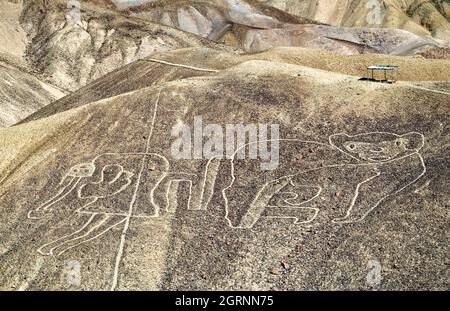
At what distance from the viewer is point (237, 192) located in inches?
1132

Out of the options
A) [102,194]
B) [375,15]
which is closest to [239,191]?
[102,194]

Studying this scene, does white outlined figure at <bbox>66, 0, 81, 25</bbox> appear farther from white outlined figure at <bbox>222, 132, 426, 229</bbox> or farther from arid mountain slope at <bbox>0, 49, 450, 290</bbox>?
white outlined figure at <bbox>222, 132, 426, 229</bbox>

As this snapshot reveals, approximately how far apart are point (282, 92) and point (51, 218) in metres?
17.4

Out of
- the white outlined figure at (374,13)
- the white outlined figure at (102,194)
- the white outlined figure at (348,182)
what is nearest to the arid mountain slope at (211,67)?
the white outlined figure at (102,194)

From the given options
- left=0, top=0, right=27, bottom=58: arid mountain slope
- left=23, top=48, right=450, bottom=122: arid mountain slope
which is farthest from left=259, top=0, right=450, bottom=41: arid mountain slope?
left=23, top=48, right=450, bottom=122: arid mountain slope

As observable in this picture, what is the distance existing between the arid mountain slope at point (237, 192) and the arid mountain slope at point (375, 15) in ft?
511

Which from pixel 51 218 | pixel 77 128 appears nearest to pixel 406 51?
pixel 77 128

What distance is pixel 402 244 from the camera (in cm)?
2264

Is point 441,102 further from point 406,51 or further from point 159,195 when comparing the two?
point 406,51

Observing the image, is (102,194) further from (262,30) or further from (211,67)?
(262,30)

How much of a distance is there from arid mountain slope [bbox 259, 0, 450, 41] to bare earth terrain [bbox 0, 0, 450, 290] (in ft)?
509

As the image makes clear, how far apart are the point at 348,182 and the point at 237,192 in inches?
225

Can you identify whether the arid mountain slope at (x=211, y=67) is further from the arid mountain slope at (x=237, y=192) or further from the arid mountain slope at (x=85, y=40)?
the arid mountain slope at (x=85, y=40)

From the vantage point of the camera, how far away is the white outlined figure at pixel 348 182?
26.4m
